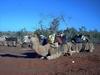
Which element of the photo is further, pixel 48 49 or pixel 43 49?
pixel 48 49

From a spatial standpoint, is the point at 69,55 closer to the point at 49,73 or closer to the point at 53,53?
the point at 53,53

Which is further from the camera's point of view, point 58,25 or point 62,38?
point 58,25

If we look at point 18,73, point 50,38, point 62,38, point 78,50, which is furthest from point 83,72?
point 78,50

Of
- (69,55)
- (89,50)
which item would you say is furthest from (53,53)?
(89,50)

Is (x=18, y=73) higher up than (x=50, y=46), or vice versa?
(x=50, y=46)

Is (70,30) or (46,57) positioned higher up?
(70,30)

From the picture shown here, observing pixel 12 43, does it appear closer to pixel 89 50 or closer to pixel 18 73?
pixel 89 50

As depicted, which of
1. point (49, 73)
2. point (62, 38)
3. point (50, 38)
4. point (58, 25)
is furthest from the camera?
point (58, 25)

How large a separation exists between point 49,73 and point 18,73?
4.61ft

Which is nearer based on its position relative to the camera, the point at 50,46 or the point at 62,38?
the point at 50,46

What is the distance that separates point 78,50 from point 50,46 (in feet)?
21.6

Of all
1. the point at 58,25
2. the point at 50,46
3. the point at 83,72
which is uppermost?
the point at 58,25

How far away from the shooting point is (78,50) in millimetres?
24359

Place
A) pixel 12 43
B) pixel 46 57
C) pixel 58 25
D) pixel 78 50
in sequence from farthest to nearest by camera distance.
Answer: pixel 58 25
pixel 12 43
pixel 78 50
pixel 46 57
